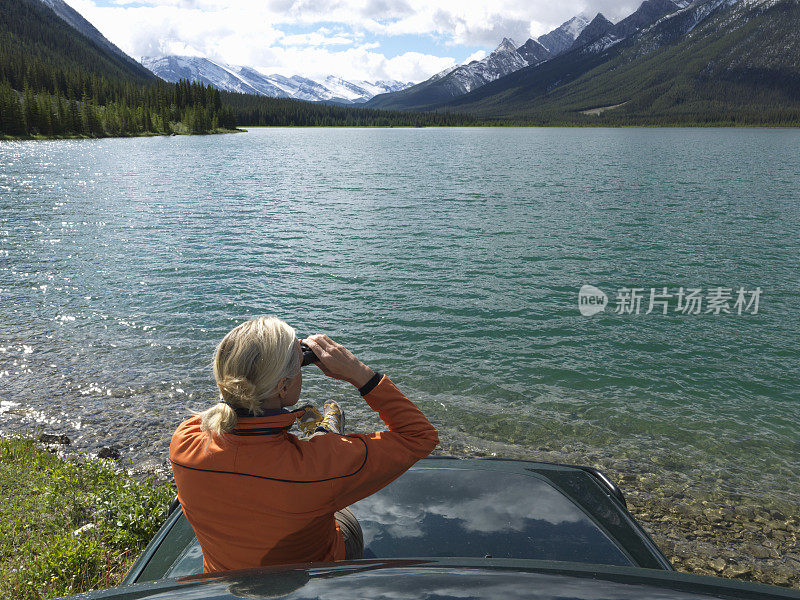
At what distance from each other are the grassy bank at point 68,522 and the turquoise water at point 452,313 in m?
1.54

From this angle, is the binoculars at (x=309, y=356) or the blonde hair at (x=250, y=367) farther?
the binoculars at (x=309, y=356)

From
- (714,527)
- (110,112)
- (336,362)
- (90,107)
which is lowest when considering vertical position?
(714,527)

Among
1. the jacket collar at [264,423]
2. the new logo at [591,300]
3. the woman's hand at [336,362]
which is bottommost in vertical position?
the new logo at [591,300]

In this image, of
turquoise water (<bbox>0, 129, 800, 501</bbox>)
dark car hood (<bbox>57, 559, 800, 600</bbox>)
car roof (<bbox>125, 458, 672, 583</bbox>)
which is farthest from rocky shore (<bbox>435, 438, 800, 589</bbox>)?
dark car hood (<bbox>57, 559, 800, 600</bbox>)

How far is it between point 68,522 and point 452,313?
12.5 m

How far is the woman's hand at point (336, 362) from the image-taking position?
3.48 metres

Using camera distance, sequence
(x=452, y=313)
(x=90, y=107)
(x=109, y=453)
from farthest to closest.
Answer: (x=90, y=107) < (x=452, y=313) < (x=109, y=453)

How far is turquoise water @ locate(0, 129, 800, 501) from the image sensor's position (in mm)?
10984

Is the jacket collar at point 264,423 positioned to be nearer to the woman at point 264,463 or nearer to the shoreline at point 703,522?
the woman at point 264,463

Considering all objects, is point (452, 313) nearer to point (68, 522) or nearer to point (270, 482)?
point (68, 522)

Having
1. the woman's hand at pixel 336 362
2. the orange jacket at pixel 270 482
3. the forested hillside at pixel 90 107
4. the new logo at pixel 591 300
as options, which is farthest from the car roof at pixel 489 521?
the forested hillside at pixel 90 107

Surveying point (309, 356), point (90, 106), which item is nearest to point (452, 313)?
point (309, 356)

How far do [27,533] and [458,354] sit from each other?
1015cm

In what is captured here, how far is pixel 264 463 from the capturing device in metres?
3.07
